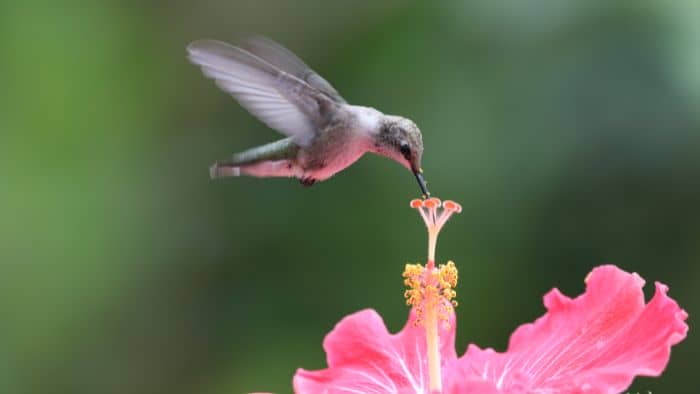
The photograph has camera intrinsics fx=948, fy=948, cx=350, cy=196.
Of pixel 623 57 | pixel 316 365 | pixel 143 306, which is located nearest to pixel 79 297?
pixel 143 306

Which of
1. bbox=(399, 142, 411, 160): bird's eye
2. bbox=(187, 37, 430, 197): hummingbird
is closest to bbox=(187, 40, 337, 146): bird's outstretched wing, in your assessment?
bbox=(187, 37, 430, 197): hummingbird

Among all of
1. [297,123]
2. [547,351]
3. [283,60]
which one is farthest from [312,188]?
[547,351]

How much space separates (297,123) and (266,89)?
0.30 ft

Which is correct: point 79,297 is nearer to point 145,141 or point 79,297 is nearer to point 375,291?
point 145,141

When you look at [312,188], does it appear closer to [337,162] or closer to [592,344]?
[337,162]

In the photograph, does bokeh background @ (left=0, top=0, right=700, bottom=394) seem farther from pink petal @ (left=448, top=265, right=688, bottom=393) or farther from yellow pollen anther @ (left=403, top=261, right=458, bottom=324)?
yellow pollen anther @ (left=403, top=261, right=458, bottom=324)

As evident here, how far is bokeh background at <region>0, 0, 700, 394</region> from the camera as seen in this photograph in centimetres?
308

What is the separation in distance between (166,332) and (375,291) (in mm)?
843

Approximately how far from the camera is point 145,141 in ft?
11.9

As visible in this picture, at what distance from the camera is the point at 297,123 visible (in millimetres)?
1671

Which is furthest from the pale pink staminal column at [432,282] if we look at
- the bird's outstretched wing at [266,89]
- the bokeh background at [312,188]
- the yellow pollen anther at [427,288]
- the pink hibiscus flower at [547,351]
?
the bokeh background at [312,188]

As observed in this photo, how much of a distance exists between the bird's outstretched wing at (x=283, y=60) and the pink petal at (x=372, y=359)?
1.40 ft

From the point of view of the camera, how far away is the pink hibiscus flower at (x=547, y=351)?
141 cm

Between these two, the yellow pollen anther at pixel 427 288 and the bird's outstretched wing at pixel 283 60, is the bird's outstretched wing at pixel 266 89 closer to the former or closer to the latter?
the bird's outstretched wing at pixel 283 60
